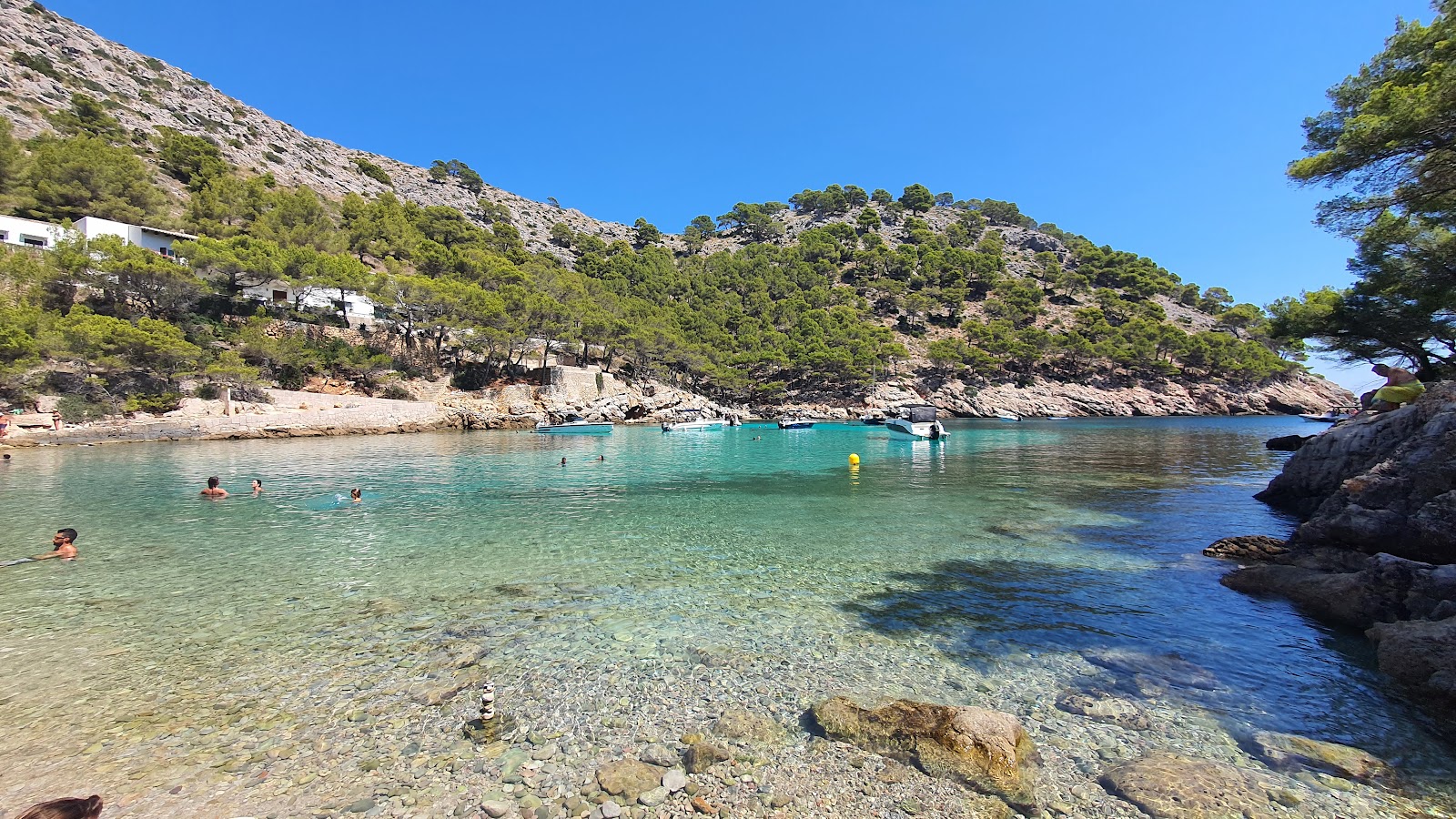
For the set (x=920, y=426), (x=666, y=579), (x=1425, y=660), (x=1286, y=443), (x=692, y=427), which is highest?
(x=920, y=426)

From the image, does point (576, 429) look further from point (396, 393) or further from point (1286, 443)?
point (1286, 443)

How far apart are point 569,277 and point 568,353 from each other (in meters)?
9.37

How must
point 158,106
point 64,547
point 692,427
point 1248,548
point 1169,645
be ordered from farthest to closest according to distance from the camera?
point 158,106 → point 692,427 → point 1248,548 → point 64,547 → point 1169,645

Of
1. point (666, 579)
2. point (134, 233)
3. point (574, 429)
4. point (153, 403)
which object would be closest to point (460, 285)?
point (574, 429)

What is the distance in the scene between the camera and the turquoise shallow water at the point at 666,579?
5484mm

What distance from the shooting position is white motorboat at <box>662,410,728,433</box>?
153 feet

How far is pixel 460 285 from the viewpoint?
49938 mm

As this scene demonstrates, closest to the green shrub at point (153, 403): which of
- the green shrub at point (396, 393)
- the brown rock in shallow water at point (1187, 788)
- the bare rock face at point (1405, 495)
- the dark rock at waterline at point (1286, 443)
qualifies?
the green shrub at point (396, 393)

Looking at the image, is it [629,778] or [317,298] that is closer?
[629,778]

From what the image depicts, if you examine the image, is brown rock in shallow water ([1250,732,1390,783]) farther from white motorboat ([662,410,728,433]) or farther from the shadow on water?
white motorboat ([662,410,728,433])

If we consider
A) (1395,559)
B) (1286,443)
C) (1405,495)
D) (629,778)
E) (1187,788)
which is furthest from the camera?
(1286,443)

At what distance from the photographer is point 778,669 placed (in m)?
5.55

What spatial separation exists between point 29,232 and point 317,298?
16969mm

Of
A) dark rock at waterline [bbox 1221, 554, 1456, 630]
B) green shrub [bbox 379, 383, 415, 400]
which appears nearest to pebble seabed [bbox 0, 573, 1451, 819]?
dark rock at waterline [bbox 1221, 554, 1456, 630]
